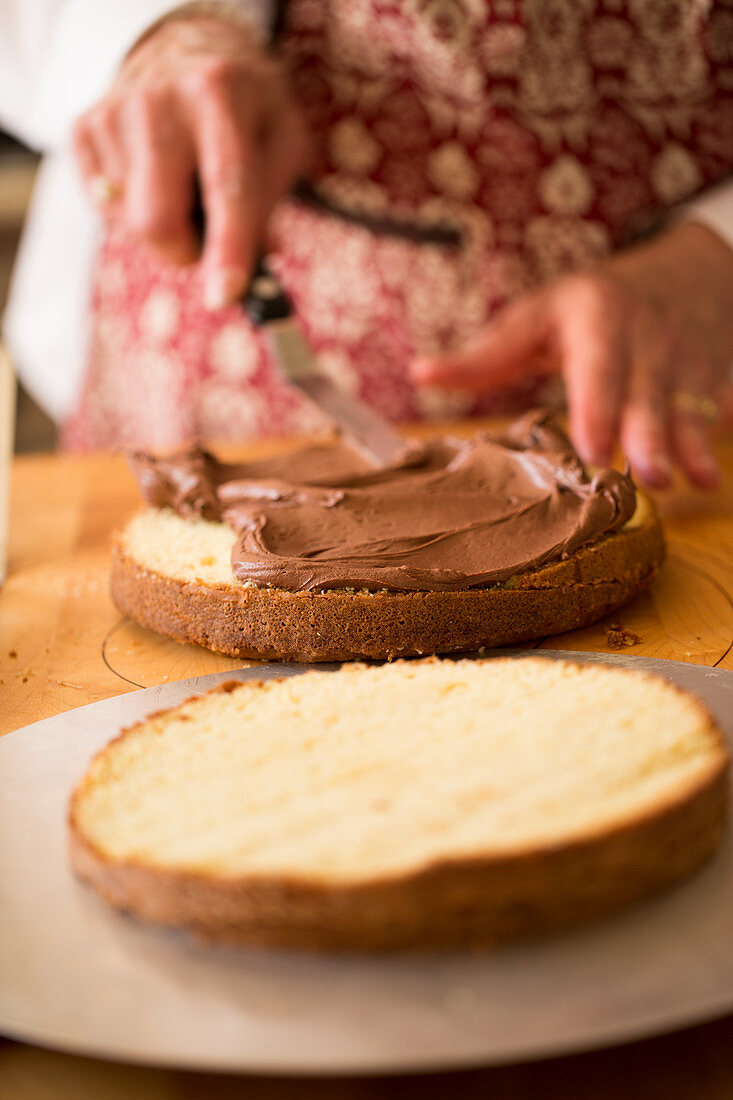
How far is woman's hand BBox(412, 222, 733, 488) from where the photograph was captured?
3.15 metres

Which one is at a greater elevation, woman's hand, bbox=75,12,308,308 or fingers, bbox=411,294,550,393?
woman's hand, bbox=75,12,308,308

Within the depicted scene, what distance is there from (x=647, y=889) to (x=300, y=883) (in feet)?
1.49

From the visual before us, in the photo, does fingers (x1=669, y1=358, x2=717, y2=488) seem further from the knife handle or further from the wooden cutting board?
the knife handle

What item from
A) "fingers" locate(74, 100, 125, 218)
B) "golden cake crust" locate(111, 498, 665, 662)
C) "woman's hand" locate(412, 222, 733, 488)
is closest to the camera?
"golden cake crust" locate(111, 498, 665, 662)

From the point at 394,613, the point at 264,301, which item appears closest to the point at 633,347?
the point at 264,301

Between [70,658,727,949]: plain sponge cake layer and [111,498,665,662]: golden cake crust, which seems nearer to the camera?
[70,658,727,949]: plain sponge cake layer

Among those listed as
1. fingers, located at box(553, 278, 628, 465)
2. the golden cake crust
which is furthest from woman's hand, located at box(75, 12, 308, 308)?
the golden cake crust

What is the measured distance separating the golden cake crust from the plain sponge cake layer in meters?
0.36

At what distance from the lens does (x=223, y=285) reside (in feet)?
10.1

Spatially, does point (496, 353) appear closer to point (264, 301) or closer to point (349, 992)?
point (264, 301)

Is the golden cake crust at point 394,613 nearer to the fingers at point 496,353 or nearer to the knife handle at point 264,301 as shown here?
the knife handle at point 264,301

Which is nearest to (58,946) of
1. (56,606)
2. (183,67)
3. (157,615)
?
(157,615)

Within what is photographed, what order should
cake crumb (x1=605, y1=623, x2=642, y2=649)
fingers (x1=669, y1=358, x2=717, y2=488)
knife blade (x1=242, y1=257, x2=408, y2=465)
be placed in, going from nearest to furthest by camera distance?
cake crumb (x1=605, y1=623, x2=642, y2=649), knife blade (x1=242, y1=257, x2=408, y2=465), fingers (x1=669, y1=358, x2=717, y2=488)

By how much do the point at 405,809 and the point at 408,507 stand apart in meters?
1.12
